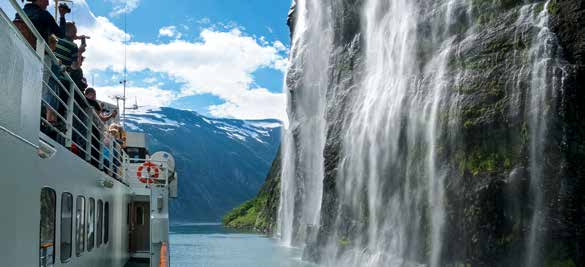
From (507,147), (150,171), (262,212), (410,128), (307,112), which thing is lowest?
(262,212)

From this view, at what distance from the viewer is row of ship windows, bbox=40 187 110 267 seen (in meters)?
6.87

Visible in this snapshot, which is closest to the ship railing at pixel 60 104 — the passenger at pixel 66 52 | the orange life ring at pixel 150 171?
the passenger at pixel 66 52

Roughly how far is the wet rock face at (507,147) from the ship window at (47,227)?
628 inches

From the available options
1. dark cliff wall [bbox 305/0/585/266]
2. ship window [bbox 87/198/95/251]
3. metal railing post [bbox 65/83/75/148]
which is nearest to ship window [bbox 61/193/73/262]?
metal railing post [bbox 65/83/75/148]

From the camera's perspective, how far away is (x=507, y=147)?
20.1 m

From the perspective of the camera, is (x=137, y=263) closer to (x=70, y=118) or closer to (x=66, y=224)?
(x=66, y=224)

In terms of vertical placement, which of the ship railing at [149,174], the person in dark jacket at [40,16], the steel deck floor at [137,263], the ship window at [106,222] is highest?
the person in dark jacket at [40,16]

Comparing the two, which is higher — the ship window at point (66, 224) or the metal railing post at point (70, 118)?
the metal railing post at point (70, 118)

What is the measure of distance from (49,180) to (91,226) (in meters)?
4.00

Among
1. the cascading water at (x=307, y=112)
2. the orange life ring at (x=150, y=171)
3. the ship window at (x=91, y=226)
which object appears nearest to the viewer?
the ship window at (x=91, y=226)

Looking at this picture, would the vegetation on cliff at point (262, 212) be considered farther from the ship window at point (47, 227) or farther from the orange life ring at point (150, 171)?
the ship window at point (47, 227)

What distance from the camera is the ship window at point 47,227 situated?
6.58m

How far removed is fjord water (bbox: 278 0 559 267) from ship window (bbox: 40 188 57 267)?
16.3 metres

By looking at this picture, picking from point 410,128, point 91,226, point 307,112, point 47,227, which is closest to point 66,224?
point 47,227
